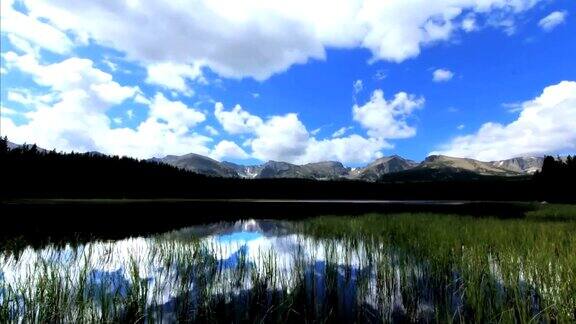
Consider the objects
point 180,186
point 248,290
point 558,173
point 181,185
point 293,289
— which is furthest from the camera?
point 181,185

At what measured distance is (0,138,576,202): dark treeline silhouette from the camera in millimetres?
118125

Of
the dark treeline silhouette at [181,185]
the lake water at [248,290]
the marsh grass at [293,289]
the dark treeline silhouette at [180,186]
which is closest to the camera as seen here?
the marsh grass at [293,289]

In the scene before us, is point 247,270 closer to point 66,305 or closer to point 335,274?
point 335,274

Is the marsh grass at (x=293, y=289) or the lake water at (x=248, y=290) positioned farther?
the lake water at (x=248, y=290)

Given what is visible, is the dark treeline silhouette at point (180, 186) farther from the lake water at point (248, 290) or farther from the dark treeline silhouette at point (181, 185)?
the lake water at point (248, 290)

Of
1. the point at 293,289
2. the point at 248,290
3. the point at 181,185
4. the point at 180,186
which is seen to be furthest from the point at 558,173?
the point at 181,185

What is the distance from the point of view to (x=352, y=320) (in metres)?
10.6

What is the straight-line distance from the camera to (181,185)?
167000mm

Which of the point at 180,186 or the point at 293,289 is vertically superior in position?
the point at 180,186

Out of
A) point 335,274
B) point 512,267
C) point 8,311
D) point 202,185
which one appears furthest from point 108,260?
point 202,185

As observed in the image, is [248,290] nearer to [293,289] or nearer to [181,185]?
[293,289]

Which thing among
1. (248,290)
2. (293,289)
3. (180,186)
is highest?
(180,186)

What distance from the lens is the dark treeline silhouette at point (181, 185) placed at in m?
118

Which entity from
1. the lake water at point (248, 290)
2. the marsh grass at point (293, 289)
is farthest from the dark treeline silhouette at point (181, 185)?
the lake water at point (248, 290)
